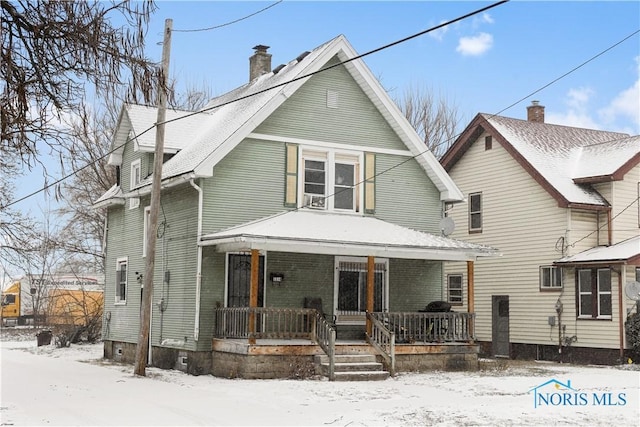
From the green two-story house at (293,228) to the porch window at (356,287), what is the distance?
0.11ft

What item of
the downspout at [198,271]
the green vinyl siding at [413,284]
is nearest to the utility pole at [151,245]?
the downspout at [198,271]

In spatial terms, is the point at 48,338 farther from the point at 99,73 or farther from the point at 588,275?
the point at 99,73

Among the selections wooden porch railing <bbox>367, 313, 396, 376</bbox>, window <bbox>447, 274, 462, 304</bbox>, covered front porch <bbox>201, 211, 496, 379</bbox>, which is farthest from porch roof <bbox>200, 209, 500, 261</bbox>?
window <bbox>447, 274, 462, 304</bbox>

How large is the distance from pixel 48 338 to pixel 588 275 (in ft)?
66.4

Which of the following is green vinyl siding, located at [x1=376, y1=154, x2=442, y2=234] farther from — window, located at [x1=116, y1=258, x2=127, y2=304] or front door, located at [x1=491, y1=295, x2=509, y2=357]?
window, located at [x1=116, y1=258, x2=127, y2=304]

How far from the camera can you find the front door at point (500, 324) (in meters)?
27.7

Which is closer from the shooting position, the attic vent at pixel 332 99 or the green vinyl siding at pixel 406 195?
the attic vent at pixel 332 99

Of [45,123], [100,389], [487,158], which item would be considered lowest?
[100,389]

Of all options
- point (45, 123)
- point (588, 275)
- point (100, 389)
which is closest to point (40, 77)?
point (45, 123)

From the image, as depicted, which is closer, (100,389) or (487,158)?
(100,389)

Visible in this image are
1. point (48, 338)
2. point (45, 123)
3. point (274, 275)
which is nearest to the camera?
point (45, 123)

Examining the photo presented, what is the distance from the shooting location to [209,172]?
1959 cm

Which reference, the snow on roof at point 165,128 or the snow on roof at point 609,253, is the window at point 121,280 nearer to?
the snow on roof at point 165,128
